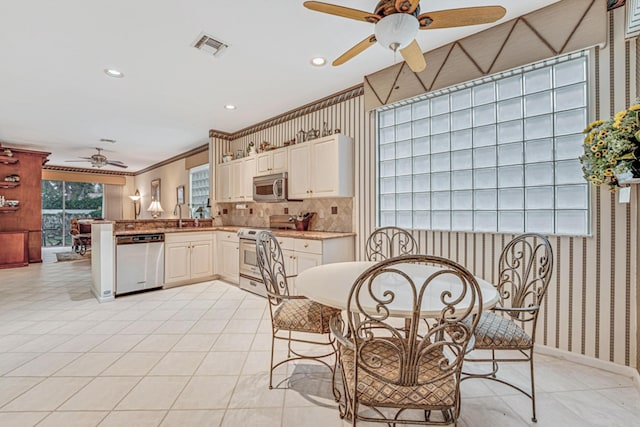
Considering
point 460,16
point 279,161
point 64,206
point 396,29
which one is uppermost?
point 460,16

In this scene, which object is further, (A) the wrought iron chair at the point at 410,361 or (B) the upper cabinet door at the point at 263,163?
(B) the upper cabinet door at the point at 263,163

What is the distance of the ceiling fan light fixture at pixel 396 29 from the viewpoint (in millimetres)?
1627

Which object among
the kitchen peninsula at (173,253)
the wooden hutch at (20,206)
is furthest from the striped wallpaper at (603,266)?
the wooden hutch at (20,206)

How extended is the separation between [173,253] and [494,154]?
13.6ft

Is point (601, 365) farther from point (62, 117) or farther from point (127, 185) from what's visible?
point (127, 185)

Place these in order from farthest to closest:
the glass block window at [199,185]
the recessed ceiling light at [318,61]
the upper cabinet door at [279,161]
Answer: the glass block window at [199,185] < the upper cabinet door at [279,161] < the recessed ceiling light at [318,61]

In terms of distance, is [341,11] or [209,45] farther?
[209,45]

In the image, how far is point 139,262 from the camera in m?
3.93

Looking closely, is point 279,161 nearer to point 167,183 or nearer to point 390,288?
point 390,288

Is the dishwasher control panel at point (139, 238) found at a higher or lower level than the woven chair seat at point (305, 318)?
higher

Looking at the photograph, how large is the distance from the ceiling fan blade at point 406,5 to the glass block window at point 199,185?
545 centimetres

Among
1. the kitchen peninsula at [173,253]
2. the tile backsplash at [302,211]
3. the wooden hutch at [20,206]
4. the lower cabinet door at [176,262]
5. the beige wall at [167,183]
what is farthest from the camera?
the beige wall at [167,183]

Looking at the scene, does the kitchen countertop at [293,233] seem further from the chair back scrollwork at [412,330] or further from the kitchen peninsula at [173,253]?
the chair back scrollwork at [412,330]

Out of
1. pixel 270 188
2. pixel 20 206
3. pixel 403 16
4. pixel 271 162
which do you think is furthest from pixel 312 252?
pixel 20 206
